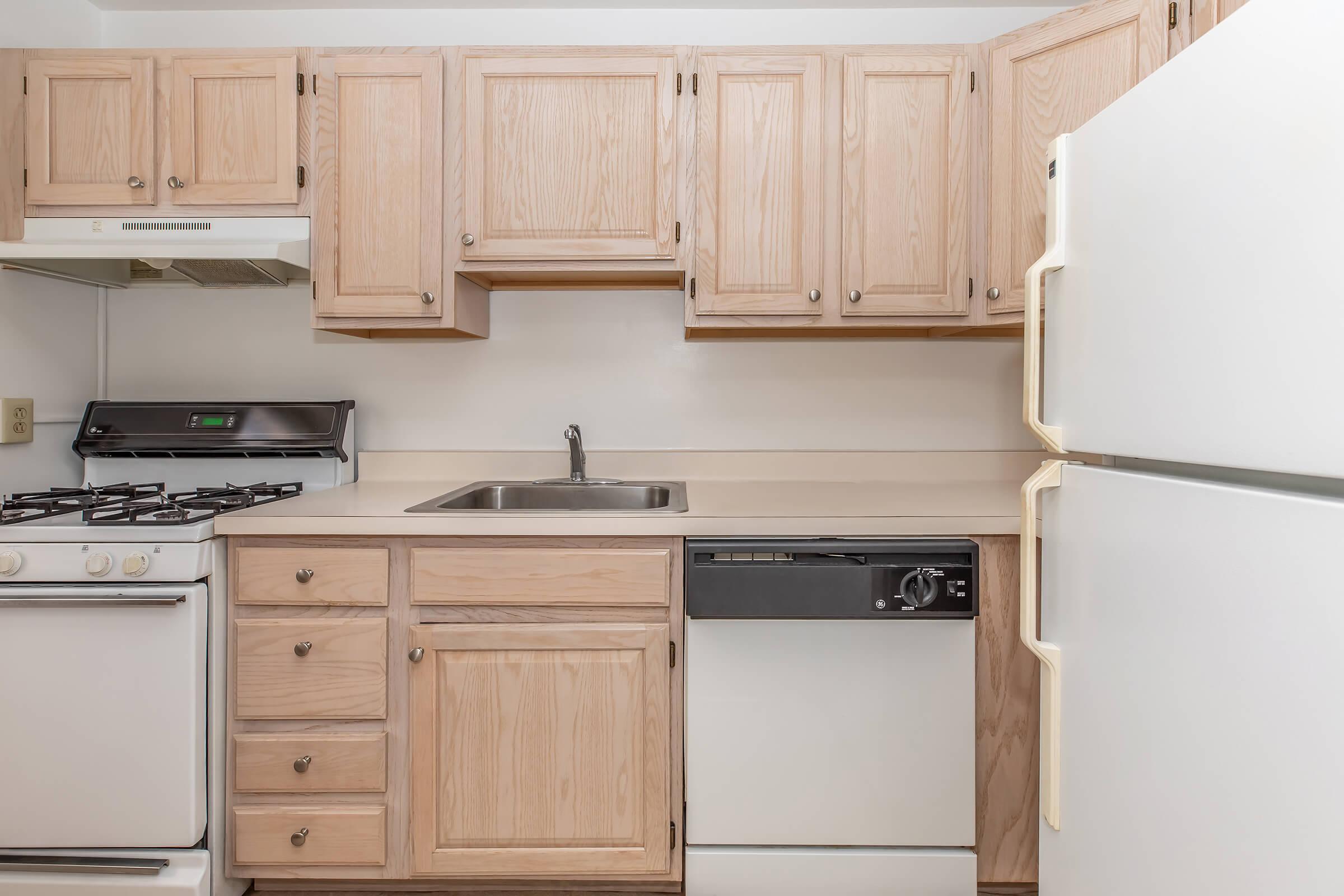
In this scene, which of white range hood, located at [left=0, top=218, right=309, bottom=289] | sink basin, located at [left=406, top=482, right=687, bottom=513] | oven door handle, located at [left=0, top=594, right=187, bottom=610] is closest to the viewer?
oven door handle, located at [left=0, top=594, right=187, bottom=610]

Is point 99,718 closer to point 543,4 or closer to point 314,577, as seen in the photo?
point 314,577

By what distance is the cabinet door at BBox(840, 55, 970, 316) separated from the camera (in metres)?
1.86

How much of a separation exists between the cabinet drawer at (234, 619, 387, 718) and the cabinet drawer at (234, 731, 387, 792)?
5 centimetres

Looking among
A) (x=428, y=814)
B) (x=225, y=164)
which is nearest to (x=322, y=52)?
(x=225, y=164)

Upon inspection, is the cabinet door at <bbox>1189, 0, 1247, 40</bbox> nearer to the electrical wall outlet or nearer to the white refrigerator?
the white refrigerator

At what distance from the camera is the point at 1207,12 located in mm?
1566

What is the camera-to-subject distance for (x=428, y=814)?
1564 mm

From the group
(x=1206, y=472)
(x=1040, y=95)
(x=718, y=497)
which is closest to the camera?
A: (x=1206, y=472)

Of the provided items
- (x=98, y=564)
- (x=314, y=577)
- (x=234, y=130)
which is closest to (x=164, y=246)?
(x=234, y=130)

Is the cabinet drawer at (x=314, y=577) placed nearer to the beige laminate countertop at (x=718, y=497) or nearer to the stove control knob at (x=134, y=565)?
the beige laminate countertop at (x=718, y=497)

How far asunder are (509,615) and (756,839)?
685mm

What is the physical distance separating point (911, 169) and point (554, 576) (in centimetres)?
132

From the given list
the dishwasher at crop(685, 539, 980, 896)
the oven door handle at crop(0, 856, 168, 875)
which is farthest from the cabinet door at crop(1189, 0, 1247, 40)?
the oven door handle at crop(0, 856, 168, 875)

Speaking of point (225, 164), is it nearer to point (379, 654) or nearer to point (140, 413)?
point (140, 413)
